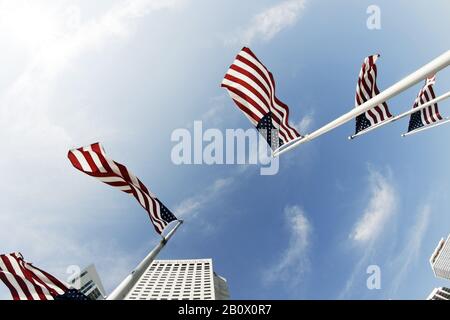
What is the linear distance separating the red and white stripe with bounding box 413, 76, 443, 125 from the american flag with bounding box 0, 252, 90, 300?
18.6 metres

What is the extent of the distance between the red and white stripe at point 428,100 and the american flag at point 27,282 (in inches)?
731

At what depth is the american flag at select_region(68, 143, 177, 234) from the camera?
794cm

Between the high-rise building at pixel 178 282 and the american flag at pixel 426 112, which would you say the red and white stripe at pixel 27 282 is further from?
the high-rise building at pixel 178 282

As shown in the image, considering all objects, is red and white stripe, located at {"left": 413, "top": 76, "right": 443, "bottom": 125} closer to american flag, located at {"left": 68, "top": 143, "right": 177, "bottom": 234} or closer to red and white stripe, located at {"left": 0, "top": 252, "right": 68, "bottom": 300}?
american flag, located at {"left": 68, "top": 143, "right": 177, "bottom": 234}

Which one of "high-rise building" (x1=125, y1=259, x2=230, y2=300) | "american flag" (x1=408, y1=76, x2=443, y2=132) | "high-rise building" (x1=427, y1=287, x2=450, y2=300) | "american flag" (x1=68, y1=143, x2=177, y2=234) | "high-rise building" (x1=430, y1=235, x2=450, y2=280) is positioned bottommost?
"high-rise building" (x1=427, y1=287, x2=450, y2=300)

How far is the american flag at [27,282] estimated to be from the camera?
316 inches

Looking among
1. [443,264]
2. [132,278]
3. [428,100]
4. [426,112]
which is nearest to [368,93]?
[428,100]

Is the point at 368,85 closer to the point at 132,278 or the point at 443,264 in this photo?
the point at 132,278

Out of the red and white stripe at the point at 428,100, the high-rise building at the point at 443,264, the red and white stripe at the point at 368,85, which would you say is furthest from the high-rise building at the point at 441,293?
the red and white stripe at the point at 368,85

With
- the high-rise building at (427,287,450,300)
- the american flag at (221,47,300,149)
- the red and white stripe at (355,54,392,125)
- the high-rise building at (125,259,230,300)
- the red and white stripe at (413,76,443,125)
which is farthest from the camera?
the high-rise building at (427,287,450,300)

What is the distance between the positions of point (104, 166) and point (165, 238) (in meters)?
3.47

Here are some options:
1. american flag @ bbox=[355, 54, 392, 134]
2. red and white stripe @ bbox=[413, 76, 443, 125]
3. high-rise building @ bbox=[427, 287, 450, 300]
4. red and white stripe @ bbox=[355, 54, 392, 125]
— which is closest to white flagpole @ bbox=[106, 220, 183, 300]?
american flag @ bbox=[355, 54, 392, 134]
